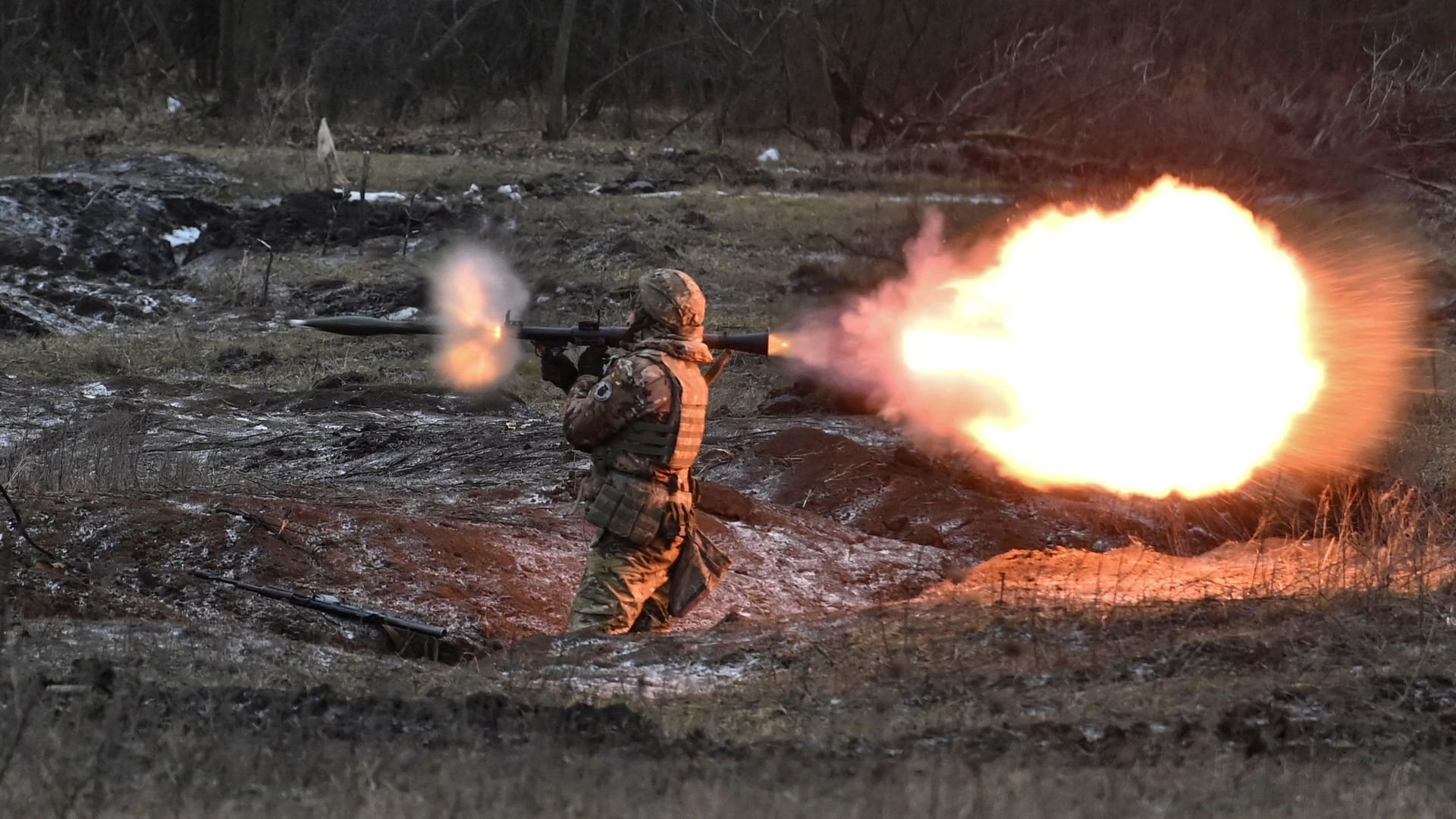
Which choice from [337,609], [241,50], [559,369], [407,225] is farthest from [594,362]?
[241,50]

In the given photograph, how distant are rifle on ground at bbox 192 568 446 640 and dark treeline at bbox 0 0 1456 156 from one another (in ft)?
55.6

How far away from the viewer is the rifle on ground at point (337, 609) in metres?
8.35

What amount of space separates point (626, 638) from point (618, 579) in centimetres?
55

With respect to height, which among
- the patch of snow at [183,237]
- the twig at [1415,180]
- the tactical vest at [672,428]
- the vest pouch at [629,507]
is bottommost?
the vest pouch at [629,507]

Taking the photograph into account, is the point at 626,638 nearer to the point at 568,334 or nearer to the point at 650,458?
the point at 650,458

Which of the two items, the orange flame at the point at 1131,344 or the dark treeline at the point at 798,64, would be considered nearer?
the orange flame at the point at 1131,344

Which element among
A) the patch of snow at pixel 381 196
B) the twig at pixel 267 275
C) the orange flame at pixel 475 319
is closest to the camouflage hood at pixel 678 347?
the orange flame at pixel 475 319

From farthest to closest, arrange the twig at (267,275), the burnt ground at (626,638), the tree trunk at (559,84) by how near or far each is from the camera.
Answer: the tree trunk at (559,84)
the twig at (267,275)
the burnt ground at (626,638)

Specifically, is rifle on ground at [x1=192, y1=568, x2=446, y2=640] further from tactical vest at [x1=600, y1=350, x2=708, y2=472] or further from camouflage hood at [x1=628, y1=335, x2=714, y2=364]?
camouflage hood at [x1=628, y1=335, x2=714, y2=364]

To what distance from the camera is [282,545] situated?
9.55 metres

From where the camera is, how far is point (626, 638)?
8.01 meters

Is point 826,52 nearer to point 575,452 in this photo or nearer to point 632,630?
point 575,452

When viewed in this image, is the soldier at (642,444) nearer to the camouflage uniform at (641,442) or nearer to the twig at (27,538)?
the camouflage uniform at (641,442)

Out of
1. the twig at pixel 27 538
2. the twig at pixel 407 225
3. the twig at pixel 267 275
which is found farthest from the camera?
the twig at pixel 407 225
